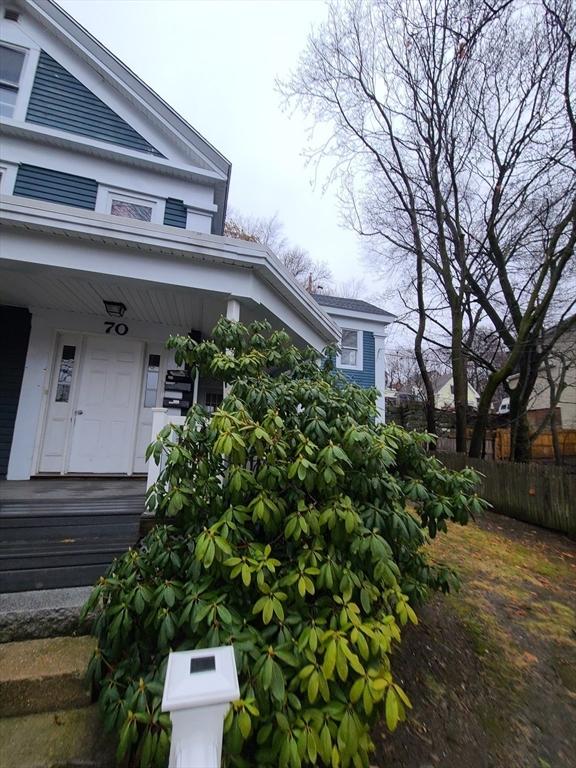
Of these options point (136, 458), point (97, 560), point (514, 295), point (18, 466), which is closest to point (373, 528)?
point (97, 560)

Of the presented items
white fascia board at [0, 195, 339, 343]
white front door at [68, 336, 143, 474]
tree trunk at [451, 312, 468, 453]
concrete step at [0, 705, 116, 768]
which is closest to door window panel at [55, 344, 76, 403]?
white front door at [68, 336, 143, 474]

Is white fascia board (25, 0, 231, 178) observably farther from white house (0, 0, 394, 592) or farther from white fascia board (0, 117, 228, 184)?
white fascia board (0, 117, 228, 184)

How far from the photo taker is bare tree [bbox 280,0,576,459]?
27.2ft

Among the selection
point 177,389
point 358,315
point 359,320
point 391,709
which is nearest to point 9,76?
point 177,389

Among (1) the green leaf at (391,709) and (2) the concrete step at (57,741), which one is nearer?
(1) the green leaf at (391,709)

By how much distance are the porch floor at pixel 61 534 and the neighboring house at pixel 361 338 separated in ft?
29.2

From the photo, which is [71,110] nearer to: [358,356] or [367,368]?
[358,356]

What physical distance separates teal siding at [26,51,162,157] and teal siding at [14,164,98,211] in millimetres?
930

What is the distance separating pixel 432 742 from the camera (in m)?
2.00

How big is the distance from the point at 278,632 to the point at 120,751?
76cm

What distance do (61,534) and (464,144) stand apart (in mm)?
13408

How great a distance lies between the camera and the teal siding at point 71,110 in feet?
19.4

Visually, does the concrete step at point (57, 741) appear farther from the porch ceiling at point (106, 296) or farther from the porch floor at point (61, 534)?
the porch ceiling at point (106, 296)

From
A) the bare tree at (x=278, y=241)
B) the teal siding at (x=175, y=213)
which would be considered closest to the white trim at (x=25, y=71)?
the teal siding at (x=175, y=213)
